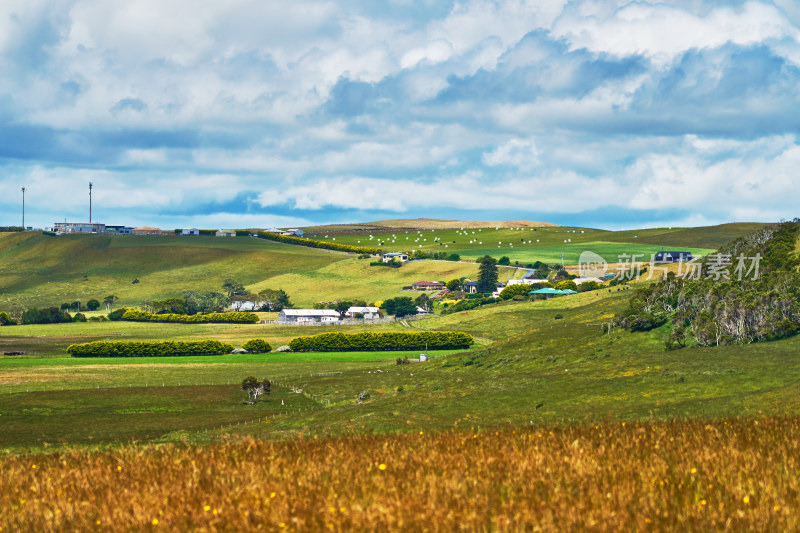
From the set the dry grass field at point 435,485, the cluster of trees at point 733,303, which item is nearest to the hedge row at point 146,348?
the cluster of trees at point 733,303

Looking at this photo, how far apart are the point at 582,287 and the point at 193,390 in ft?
414

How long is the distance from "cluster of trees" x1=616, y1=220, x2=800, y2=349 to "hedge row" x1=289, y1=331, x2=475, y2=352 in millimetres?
45265

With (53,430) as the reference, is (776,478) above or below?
above

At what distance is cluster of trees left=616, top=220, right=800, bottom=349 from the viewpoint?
80.1 metres

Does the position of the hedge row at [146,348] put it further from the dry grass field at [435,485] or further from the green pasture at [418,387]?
the dry grass field at [435,485]

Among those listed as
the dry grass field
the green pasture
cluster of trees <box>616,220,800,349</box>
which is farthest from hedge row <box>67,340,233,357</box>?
the dry grass field

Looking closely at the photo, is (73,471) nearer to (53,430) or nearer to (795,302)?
(53,430)

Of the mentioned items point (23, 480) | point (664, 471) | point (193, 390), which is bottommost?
point (193, 390)

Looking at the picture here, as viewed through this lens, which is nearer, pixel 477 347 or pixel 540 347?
pixel 540 347

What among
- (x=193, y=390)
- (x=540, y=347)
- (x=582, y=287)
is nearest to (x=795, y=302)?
(x=540, y=347)

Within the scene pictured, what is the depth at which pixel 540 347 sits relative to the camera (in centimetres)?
10375

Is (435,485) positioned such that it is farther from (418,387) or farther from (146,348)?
(146,348)

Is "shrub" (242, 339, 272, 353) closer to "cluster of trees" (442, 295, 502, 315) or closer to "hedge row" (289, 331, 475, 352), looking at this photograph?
"hedge row" (289, 331, 475, 352)

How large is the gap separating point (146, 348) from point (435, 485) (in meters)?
136
